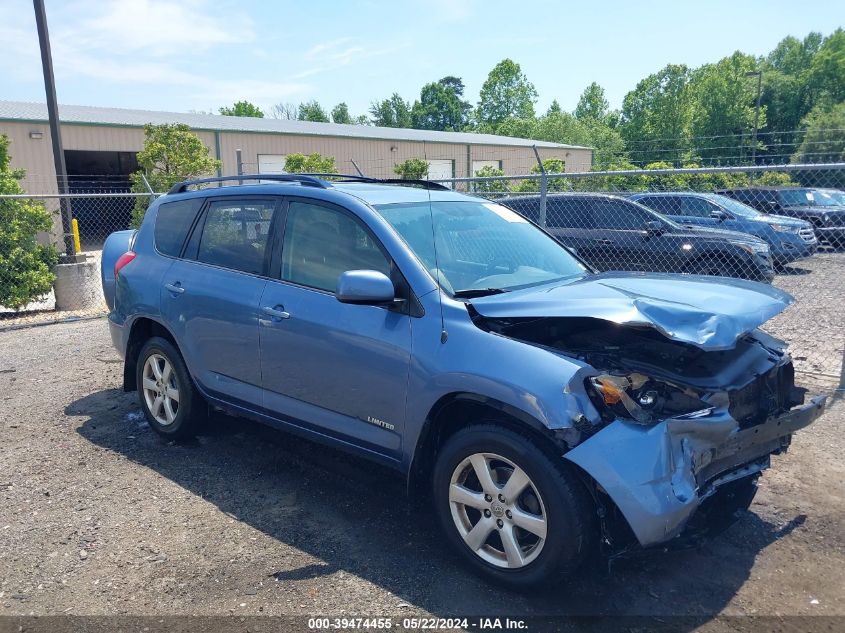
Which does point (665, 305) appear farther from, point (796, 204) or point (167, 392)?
point (796, 204)

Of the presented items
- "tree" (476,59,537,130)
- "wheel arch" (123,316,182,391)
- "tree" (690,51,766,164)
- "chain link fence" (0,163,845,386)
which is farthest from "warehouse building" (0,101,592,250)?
"tree" (476,59,537,130)

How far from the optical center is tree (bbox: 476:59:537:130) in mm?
80375

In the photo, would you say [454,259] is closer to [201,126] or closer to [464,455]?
[464,455]

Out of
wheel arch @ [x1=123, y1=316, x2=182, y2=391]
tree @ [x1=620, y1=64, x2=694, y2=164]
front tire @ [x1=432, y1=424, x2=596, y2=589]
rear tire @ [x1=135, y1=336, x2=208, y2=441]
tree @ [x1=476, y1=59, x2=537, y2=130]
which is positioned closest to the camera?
front tire @ [x1=432, y1=424, x2=596, y2=589]

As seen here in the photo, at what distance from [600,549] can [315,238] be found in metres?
2.35

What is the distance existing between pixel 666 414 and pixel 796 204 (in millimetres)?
16911

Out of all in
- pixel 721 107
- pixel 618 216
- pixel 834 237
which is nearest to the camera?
pixel 618 216

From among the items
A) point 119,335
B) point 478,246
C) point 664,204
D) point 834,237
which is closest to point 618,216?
point 664,204

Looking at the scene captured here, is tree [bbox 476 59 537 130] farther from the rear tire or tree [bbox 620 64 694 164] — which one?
the rear tire

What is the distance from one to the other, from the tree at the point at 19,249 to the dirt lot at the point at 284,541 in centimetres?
536

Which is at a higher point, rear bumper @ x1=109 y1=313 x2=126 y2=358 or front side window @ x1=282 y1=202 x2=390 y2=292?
front side window @ x1=282 y1=202 x2=390 y2=292

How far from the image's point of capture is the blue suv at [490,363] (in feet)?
9.40

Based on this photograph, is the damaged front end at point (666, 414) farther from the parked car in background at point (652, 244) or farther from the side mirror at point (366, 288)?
the parked car in background at point (652, 244)

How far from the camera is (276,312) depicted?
400 centimetres
